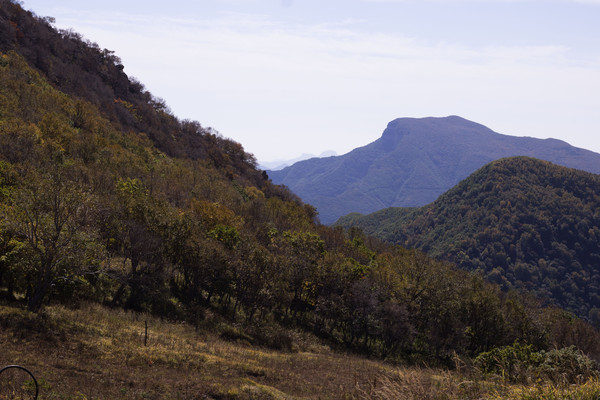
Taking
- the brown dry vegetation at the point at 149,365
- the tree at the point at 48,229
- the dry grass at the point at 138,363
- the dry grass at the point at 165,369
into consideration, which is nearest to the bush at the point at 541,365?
the dry grass at the point at 165,369

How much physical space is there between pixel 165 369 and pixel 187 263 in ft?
67.8

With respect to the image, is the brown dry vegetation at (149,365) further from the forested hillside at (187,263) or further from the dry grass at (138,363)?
the forested hillside at (187,263)

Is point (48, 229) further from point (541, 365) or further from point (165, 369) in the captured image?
point (541, 365)

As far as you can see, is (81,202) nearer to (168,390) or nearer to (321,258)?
(168,390)

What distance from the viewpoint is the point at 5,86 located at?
203 feet

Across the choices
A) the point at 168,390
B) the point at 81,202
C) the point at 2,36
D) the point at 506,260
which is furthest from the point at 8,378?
the point at 506,260

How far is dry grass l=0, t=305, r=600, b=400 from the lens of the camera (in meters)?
10.0

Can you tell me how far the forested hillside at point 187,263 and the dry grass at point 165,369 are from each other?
3381 mm

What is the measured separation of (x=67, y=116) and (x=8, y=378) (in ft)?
231

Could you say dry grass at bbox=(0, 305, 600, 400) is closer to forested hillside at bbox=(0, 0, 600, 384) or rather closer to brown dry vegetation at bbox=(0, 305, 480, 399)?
brown dry vegetation at bbox=(0, 305, 480, 399)

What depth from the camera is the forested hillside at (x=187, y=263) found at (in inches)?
917

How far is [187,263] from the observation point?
40.2 metres

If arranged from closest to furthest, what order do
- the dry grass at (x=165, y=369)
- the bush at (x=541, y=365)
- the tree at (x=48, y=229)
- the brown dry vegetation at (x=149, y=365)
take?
the bush at (x=541, y=365) → the dry grass at (x=165, y=369) → the brown dry vegetation at (x=149, y=365) → the tree at (x=48, y=229)

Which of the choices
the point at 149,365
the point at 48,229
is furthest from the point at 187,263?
the point at 149,365
